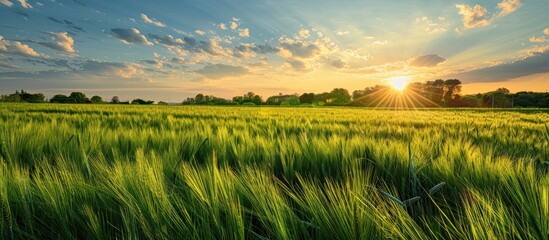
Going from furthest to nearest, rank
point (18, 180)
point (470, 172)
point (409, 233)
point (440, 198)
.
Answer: point (470, 172) < point (440, 198) < point (18, 180) < point (409, 233)

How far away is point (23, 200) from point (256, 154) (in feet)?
3.49

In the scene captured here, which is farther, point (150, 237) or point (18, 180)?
point (18, 180)

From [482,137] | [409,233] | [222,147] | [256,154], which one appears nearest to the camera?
[409,233]

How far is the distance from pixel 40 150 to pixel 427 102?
8201 centimetres

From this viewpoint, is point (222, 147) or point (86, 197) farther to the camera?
point (222, 147)

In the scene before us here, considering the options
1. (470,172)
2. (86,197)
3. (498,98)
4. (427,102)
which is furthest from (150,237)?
(498,98)

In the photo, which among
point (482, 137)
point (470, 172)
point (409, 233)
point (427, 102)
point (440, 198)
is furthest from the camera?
point (427, 102)

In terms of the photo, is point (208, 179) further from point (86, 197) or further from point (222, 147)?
point (222, 147)

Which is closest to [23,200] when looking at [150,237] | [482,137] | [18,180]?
[18,180]

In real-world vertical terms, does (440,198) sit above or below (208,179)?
below

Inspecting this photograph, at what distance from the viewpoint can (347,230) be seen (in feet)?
2.08

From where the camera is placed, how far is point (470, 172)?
3.91 feet

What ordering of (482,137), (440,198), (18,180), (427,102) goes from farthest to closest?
(427,102) → (482,137) → (440,198) → (18,180)

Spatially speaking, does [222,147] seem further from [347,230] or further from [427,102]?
[427,102]
